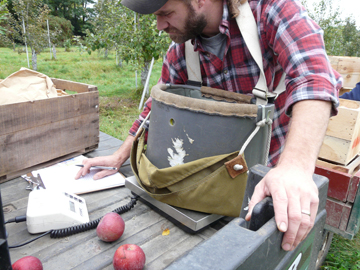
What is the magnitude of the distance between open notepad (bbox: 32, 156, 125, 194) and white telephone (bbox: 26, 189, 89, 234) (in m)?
0.23

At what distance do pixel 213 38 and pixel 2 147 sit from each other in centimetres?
136

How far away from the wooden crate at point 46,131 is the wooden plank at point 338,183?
1.76 meters

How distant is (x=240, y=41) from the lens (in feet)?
4.97

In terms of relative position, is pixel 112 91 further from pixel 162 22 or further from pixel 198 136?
pixel 198 136

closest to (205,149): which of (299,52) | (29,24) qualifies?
(299,52)

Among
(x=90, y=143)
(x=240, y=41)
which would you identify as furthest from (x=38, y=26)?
(x=240, y=41)

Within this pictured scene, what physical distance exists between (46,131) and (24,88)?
309 millimetres

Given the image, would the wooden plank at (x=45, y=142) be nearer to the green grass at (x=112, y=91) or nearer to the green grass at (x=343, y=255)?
the green grass at (x=343, y=255)

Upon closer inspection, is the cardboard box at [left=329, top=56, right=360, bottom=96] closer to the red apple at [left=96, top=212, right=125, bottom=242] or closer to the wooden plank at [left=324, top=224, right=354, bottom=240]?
the wooden plank at [left=324, top=224, right=354, bottom=240]

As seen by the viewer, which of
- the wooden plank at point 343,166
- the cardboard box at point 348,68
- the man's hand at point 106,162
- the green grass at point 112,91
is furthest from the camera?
Result: the green grass at point 112,91

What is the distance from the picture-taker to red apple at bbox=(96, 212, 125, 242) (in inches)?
44.3

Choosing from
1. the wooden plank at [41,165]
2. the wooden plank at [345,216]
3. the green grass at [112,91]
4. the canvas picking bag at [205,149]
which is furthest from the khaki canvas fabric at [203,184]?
the green grass at [112,91]

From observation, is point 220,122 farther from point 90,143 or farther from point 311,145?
point 90,143

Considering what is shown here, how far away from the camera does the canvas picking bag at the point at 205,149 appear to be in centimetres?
113
